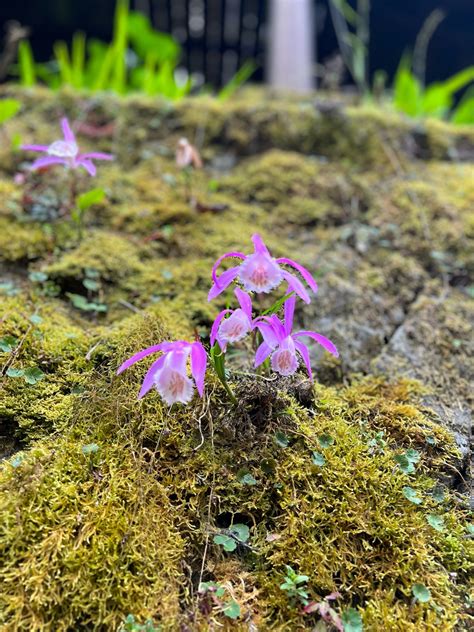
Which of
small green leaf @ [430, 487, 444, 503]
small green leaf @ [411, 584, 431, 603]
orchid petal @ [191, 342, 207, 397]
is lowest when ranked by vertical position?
small green leaf @ [411, 584, 431, 603]

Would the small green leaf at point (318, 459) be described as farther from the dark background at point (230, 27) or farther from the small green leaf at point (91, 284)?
the dark background at point (230, 27)

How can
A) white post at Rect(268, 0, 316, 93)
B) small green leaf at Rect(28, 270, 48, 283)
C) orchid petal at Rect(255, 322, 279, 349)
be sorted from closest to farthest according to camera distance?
1. orchid petal at Rect(255, 322, 279, 349)
2. small green leaf at Rect(28, 270, 48, 283)
3. white post at Rect(268, 0, 316, 93)

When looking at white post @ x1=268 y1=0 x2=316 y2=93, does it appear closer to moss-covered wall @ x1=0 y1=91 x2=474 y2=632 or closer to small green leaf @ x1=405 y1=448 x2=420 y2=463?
moss-covered wall @ x1=0 y1=91 x2=474 y2=632

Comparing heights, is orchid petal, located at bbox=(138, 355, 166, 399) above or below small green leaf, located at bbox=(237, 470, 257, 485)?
above

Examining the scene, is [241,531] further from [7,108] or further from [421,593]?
[7,108]

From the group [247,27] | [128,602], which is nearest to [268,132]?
[128,602]

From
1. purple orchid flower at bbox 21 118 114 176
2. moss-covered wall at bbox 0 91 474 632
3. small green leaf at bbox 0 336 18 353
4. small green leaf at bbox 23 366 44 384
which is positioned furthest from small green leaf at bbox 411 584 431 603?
purple orchid flower at bbox 21 118 114 176

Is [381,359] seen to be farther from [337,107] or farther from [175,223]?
[337,107]

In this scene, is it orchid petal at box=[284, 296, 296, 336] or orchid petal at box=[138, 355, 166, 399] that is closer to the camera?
orchid petal at box=[138, 355, 166, 399]

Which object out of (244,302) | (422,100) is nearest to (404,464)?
(244,302)
